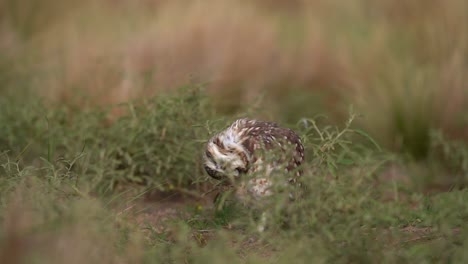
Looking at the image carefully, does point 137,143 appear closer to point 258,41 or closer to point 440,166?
point 440,166

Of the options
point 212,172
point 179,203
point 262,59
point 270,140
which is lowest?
point 179,203

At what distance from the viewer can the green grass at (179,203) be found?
355 cm

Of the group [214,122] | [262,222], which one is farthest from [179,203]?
[262,222]

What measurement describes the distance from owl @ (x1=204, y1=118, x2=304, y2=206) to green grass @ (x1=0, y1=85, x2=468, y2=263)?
12 centimetres

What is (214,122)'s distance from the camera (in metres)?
5.11

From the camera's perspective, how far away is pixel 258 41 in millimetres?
8281

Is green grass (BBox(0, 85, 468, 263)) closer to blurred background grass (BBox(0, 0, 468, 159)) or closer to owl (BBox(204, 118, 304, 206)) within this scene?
owl (BBox(204, 118, 304, 206))

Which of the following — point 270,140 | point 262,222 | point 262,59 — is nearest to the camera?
point 262,222

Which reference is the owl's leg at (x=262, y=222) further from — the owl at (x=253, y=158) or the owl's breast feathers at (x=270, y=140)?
the owl's breast feathers at (x=270, y=140)

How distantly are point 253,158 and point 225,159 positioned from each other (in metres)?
0.14

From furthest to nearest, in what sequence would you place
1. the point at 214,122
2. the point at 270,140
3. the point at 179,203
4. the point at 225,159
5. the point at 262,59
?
the point at 262,59
the point at 179,203
the point at 214,122
the point at 270,140
the point at 225,159

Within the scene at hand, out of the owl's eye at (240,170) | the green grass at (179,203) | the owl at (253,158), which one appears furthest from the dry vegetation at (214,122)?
the owl's eye at (240,170)

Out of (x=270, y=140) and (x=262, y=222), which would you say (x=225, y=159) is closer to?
(x=270, y=140)

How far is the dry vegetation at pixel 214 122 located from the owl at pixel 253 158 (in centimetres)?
15
